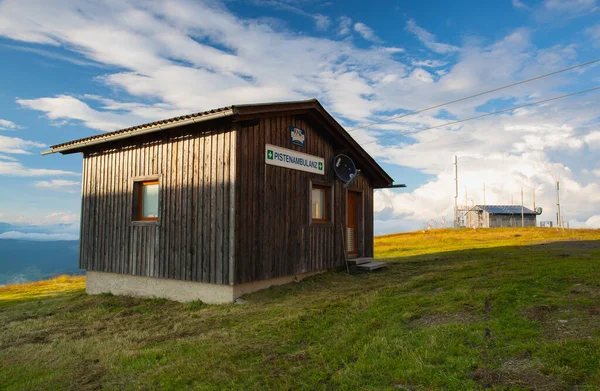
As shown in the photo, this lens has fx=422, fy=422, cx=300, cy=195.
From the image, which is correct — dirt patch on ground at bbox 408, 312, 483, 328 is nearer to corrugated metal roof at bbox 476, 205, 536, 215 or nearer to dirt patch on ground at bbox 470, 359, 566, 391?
dirt patch on ground at bbox 470, 359, 566, 391

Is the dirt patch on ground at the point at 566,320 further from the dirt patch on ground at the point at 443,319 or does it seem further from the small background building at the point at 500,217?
the small background building at the point at 500,217

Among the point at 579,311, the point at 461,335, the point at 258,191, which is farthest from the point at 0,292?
the point at 579,311

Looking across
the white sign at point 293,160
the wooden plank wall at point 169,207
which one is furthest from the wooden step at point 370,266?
the wooden plank wall at point 169,207

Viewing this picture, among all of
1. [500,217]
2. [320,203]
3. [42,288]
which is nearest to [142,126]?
[320,203]

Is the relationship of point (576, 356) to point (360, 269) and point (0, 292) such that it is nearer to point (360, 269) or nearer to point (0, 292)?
point (360, 269)

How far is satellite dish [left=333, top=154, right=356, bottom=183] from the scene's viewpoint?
512 inches

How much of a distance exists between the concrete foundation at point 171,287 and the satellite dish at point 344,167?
322cm

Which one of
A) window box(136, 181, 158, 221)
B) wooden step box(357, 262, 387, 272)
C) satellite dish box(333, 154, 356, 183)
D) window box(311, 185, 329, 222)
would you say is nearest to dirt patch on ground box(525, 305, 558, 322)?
window box(311, 185, 329, 222)

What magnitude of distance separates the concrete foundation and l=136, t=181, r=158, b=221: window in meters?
1.65

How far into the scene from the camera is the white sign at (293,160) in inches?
418

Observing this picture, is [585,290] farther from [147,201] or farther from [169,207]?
[147,201]

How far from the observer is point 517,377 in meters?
4.05

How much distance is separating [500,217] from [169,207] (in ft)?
175

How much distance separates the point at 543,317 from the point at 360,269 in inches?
305
